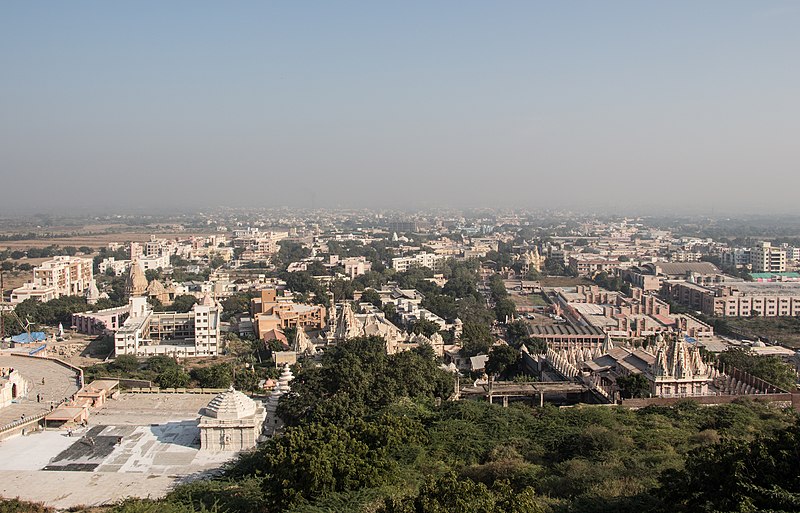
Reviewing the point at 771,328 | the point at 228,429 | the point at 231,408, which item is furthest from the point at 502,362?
the point at 771,328

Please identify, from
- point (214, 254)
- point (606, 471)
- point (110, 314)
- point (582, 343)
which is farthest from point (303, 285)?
point (606, 471)

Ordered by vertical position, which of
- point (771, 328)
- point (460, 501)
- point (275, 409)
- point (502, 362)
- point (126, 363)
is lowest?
point (771, 328)

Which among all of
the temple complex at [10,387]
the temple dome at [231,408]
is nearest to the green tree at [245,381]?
the temple dome at [231,408]

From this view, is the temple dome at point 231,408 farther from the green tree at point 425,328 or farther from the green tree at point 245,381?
the green tree at point 425,328

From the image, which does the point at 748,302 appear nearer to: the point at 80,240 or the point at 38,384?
the point at 38,384

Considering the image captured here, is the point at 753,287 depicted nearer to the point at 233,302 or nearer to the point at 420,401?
the point at 233,302

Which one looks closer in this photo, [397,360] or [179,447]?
[179,447]
